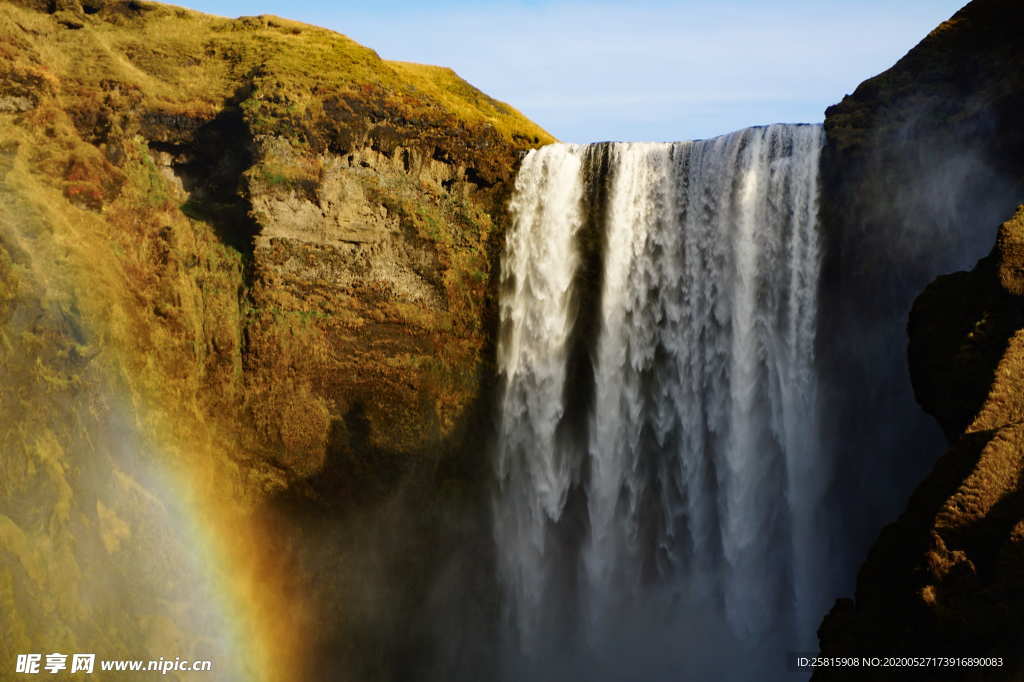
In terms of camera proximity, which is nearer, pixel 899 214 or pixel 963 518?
pixel 963 518

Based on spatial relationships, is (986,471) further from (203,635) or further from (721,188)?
(203,635)

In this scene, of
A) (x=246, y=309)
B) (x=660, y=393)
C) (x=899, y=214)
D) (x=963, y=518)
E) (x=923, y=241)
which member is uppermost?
(x=899, y=214)

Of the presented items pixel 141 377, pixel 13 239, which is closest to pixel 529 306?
pixel 141 377

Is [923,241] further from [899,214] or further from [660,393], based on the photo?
[660,393]

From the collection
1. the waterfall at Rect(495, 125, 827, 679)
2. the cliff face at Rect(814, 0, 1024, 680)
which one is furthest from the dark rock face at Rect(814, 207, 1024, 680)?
the waterfall at Rect(495, 125, 827, 679)

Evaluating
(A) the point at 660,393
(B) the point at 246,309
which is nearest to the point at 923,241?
(A) the point at 660,393
